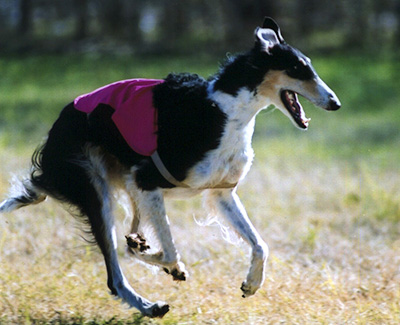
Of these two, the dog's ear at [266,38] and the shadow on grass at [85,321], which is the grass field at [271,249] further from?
the dog's ear at [266,38]

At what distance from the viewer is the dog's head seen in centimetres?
472

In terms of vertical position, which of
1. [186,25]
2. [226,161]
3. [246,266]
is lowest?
[186,25]

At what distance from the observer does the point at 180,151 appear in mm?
4875

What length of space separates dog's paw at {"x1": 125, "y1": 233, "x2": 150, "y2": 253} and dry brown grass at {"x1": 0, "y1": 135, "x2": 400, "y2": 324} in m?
0.34

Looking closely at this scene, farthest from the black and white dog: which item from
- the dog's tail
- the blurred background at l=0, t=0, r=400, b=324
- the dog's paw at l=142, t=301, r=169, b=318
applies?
the blurred background at l=0, t=0, r=400, b=324

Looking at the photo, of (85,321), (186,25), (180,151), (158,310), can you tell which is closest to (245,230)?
(180,151)

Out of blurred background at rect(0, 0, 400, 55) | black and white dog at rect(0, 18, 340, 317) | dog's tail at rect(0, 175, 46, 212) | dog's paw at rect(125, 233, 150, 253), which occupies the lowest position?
blurred background at rect(0, 0, 400, 55)

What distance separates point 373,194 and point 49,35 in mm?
15604

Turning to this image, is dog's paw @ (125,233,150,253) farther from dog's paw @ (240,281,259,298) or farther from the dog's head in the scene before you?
the dog's head

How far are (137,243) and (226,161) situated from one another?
2.44ft

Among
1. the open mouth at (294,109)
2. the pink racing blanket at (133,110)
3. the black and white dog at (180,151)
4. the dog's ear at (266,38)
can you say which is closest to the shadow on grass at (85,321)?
the black and white dog at (180,151)

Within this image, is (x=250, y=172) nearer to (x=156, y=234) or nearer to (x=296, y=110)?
(x=156, y=234)

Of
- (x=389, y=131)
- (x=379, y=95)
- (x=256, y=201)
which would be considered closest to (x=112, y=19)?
(x=379, y=95)

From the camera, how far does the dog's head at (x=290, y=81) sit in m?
4.72
